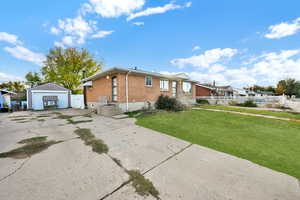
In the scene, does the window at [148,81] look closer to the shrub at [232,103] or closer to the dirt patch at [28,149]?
the dirt patch at [28,149]

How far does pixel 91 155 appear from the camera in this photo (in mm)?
3004

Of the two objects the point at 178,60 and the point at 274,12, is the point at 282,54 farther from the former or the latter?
the point at 178,60

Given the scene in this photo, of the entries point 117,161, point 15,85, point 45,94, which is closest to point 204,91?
point 117,161

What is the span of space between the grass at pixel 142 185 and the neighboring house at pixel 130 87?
7.63 m

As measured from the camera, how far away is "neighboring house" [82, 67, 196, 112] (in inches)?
377

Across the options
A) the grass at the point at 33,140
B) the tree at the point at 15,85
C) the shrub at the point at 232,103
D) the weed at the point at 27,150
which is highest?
the tree at the point at 15,85

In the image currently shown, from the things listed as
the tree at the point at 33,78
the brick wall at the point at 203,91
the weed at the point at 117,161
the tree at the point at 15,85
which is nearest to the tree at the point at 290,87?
the brick wall at the point at 203,91

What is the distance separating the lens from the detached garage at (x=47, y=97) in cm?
1320

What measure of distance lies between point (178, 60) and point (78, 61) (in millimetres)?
19823

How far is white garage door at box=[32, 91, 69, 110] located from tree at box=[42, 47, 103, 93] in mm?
8011

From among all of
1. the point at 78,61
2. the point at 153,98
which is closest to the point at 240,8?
the point at 153,98

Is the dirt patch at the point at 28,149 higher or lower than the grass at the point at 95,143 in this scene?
higher

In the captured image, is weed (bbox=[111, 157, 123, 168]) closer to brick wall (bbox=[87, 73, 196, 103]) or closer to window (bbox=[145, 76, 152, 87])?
brick wall (bbox=[87, 73, 196, 103])

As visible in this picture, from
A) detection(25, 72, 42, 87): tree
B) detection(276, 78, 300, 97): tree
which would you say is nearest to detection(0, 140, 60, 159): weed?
detection(25, 72, 42, 87): tree
